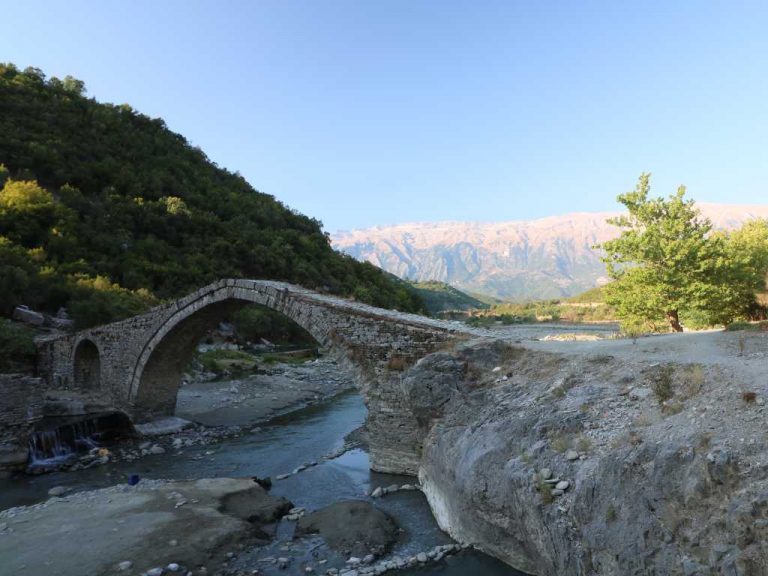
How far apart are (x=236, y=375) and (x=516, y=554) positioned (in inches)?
841

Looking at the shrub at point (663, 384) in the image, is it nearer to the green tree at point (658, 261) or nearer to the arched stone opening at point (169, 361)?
the green tree at point (658, 261)

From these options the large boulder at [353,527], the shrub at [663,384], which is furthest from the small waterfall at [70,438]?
the shrub at [663,384]

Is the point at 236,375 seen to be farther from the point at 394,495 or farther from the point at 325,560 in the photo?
the point at 325,560

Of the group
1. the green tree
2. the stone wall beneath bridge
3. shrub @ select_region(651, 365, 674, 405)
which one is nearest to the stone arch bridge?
the stone wall beneath bridge

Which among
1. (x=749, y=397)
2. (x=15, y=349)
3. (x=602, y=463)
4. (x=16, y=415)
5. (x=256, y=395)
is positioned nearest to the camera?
(x=749, y=397)

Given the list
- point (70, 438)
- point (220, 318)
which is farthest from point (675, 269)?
point (70, 438)

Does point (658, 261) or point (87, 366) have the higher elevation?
point (658, 261)

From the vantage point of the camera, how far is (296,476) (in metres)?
11.2

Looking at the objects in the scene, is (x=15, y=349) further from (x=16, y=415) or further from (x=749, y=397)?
(x=749, y=397)

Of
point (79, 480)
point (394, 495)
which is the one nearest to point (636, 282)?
point (394, 495)

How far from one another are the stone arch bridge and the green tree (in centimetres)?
757

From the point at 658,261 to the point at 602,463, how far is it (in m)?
11.8

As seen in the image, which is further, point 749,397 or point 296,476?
point 296,476

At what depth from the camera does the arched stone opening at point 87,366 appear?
57.5 feet
